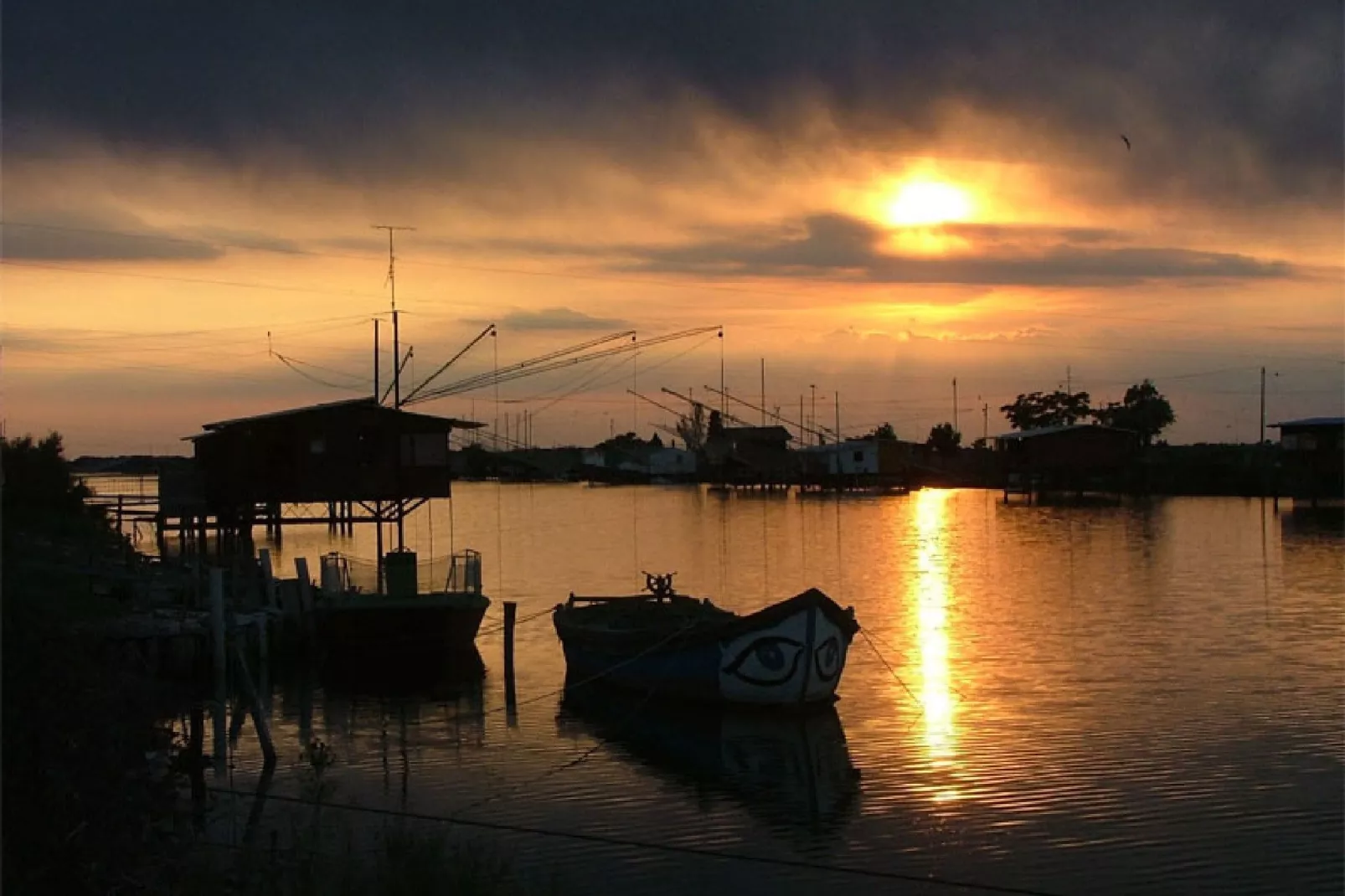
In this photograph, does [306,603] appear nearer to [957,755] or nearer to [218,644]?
[218,644]

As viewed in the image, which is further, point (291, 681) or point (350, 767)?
point (291, 681)

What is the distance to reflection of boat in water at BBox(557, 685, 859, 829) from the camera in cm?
2197

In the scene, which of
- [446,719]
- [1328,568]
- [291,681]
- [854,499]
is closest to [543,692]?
[446,719]

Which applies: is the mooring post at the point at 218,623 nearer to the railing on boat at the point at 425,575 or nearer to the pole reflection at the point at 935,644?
the railing on boat at the point at 425,575

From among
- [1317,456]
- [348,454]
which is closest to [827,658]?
[348,454]

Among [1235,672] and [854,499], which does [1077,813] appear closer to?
[1235,672]

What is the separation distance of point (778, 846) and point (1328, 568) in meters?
48.3

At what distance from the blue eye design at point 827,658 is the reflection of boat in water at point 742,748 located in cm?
86

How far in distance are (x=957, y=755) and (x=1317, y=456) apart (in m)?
85.1

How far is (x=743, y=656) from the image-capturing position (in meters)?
27.7

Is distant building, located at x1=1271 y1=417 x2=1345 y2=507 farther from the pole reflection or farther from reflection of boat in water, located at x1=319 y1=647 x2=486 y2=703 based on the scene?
reflection of boat in water, located at x1=319 y1=647 x2=486 y2=703

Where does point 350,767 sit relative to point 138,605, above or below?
below

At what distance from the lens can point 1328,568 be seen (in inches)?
2344

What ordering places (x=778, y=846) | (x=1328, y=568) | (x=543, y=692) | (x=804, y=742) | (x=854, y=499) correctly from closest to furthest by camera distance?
(x=778, y=846), (x=804, y=742), (x=543, y=692), (x=1328, y=568), (x=854, y=499)
